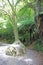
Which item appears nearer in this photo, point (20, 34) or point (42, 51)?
point (42, 51)

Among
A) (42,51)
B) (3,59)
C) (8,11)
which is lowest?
(42,51)

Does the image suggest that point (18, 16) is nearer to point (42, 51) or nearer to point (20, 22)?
point (20, 22)

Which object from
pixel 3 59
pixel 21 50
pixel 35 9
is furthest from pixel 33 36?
pixel 3 59

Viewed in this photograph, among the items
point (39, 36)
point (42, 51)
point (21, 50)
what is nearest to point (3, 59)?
point (21, 50)

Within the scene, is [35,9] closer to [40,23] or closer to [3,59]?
[40,23]

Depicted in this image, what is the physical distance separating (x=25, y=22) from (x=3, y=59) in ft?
15.0

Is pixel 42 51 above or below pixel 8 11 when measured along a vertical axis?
below

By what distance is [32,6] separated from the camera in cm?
1171

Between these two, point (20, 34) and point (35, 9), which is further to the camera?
point (20, 34)

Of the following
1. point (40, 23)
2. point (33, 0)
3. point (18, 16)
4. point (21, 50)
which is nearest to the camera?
point (21, 50)

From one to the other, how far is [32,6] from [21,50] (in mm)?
3541

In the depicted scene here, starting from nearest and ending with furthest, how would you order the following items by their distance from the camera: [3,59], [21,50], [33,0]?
1. [3,59]
2. [21,50]
3. [33,0]

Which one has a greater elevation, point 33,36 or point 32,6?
point 32,6

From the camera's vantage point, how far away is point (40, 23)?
11.1 metres
